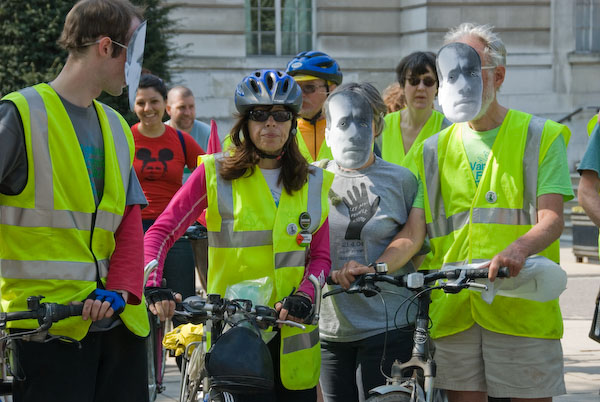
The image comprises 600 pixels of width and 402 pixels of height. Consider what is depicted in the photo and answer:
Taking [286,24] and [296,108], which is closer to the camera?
[296,108]

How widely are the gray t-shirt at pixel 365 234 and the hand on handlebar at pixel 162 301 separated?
3.52 ft

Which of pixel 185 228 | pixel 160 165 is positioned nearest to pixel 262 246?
pixel 185 228

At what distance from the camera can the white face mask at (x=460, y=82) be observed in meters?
4.88

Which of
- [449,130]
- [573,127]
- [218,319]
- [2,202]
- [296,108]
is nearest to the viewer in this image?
[2,202]

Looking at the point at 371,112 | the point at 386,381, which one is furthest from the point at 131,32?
the point at 386,381

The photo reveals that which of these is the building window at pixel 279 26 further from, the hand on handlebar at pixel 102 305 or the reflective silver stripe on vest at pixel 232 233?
the hand on handlebar at pixel 102 305

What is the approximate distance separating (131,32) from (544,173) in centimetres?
182

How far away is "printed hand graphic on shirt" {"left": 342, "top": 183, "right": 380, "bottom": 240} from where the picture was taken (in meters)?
5.22

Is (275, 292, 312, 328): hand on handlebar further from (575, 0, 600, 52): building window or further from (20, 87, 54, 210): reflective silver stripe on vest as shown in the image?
(575, 0, 600, 52): building window

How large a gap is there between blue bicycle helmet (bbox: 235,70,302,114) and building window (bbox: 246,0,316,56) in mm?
16588

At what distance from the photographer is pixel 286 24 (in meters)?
21.5

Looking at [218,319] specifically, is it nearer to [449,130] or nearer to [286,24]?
[449,130]

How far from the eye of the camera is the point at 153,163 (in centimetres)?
805

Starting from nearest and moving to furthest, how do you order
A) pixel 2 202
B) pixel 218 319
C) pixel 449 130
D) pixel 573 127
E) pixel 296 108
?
pixel 2 202 → pixel 218 319 → pixel 296 108 → pixel 449 130 → pixel 573 127
